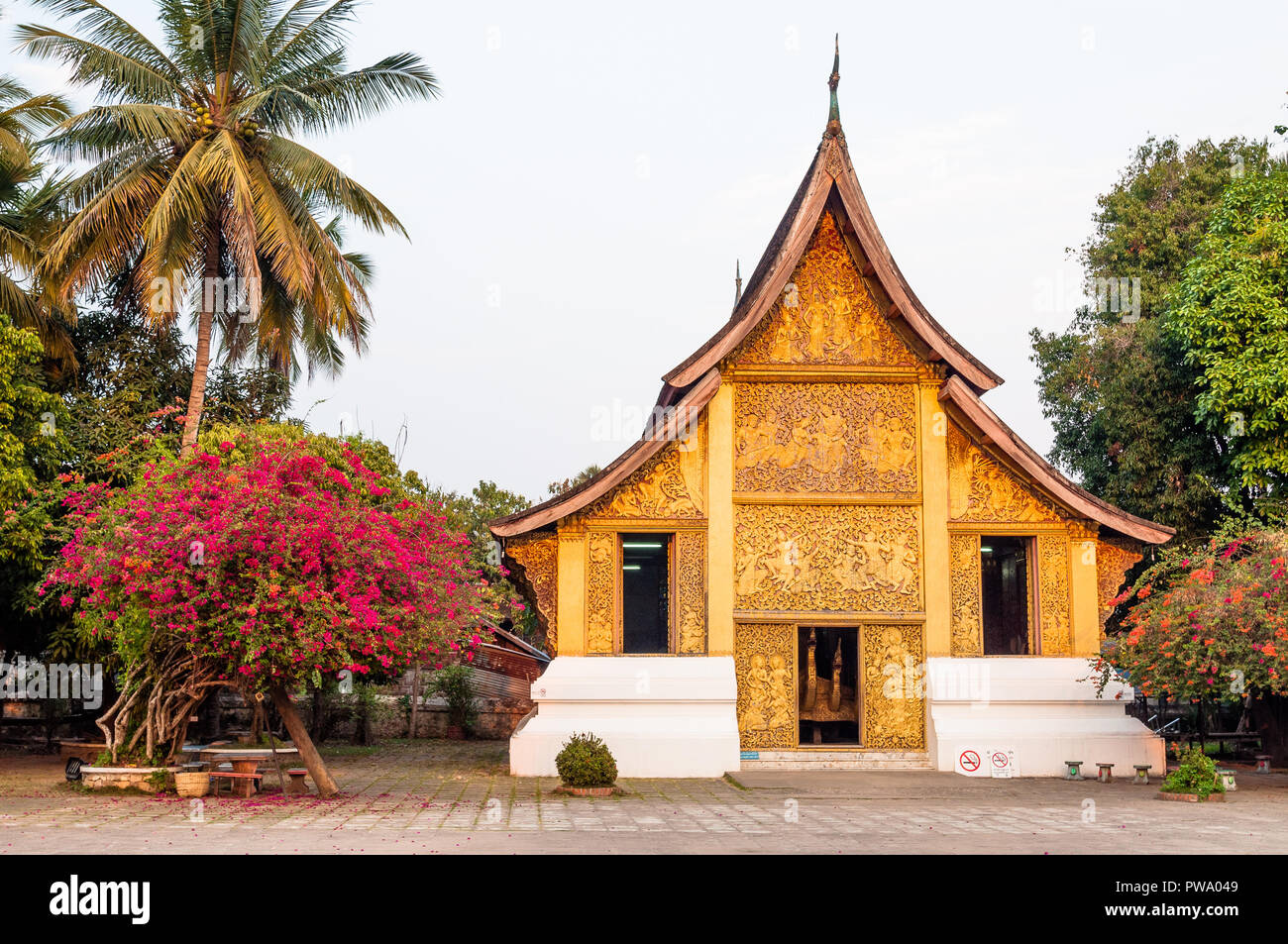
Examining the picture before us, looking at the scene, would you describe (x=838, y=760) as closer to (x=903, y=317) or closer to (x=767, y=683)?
(x=767, y=683)

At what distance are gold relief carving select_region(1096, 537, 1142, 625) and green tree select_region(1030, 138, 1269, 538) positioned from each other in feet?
16.8

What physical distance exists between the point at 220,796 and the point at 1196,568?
13.5 meters

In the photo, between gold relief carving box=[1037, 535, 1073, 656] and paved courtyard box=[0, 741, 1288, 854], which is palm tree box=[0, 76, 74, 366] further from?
gold relief carving box=[1037, 535, 1073, 656]

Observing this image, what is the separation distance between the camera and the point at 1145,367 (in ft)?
80.3

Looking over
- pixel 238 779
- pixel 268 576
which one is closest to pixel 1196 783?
pixel 268 576

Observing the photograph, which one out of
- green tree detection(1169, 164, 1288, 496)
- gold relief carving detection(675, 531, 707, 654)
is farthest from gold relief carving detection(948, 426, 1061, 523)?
green tree detection(1169, 164, 1288, 496)

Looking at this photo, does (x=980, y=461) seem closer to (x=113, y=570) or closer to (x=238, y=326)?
(x=113, y=570)

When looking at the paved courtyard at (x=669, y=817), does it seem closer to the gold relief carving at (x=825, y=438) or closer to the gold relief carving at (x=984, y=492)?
the gold relief carving at (x=984, y=492)

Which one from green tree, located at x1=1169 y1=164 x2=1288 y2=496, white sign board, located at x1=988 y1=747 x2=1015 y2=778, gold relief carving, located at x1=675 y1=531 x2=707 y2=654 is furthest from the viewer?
green tree, located at x1=1169 y1=164 x2=1288 y2=496

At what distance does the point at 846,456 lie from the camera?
742 inches

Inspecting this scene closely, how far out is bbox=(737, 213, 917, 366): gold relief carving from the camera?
1905cm

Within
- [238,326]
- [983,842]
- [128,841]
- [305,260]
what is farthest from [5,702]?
[983,842]

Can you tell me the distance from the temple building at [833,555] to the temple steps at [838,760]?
0.03 m

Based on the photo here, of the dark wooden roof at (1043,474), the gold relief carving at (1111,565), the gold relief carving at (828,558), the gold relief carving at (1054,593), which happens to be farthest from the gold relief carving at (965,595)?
→ the gold relief carving at (1111,565)
